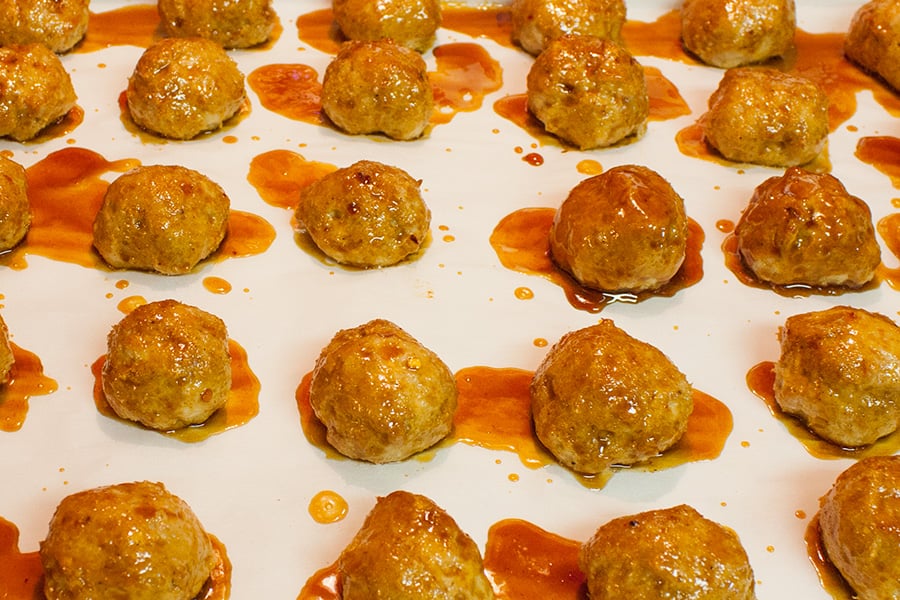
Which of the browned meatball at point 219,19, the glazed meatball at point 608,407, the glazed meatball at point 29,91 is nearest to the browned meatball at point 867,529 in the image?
the glazed meatball at point 608,407

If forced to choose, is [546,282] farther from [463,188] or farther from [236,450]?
[236,450]

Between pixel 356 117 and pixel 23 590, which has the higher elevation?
pixel 356 117

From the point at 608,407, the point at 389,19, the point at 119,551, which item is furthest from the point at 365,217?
the point at 119,551

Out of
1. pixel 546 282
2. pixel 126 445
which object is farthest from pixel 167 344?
pixel 546 282

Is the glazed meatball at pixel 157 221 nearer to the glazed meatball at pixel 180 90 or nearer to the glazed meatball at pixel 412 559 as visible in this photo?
the glazed meatball at pixel 180 90

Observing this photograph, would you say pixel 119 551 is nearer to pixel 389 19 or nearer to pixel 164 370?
pixel 164 370

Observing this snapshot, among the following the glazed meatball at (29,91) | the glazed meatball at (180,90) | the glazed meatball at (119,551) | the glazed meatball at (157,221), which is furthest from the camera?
the glazed meatball at (180,90)
